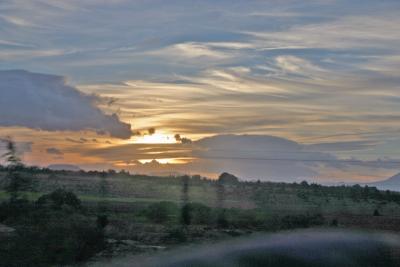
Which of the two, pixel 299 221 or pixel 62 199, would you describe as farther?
pixel 62 199

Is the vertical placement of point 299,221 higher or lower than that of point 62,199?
lower

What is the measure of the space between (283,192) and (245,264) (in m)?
62.7

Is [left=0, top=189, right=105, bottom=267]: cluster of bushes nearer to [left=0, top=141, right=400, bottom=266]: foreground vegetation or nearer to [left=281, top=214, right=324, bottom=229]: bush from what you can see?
[left=0, top=141, right=400, bottom=266]: foreground vegetation

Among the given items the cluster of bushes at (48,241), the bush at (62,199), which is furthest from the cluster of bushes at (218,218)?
the cluster of bushes at (48,241)

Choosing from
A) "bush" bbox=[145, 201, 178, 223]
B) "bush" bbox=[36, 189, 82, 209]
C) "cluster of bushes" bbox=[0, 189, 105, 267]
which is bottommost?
"cluster of bushes" bbox=[0, 189, 105, 267]

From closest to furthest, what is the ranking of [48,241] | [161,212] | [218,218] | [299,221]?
[48,241] → [299,221] → [218,218] → [161,212]

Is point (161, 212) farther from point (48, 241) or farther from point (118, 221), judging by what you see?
point (48, 241)

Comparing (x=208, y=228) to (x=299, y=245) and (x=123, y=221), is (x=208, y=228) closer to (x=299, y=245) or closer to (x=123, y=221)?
(x=123, y=221)

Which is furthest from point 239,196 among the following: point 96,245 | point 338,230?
point 338,230

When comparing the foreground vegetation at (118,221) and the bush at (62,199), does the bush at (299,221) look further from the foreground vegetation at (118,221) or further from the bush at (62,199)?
the bush at (62,199)

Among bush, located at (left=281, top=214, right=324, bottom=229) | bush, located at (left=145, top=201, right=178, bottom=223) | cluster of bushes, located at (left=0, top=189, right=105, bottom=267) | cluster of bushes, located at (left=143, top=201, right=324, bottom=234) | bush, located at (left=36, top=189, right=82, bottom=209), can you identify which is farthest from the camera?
bush, located at (left=145, top=201, right=178, bottom=223)

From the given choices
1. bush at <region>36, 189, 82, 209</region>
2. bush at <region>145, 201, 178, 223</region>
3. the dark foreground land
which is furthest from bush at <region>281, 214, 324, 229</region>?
bush at <region>36, 189, 82, 209</region>

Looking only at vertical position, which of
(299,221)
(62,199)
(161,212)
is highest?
(62,199)

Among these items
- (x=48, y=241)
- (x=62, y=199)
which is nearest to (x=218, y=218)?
(x=62, y=199)
